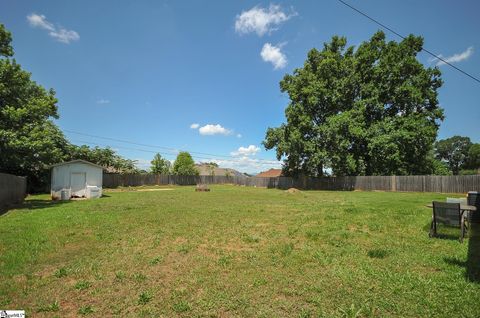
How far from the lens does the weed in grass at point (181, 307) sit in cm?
405

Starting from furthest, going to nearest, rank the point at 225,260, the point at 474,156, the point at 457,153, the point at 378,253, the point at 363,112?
the point at 457,153, the point at 474,156, the point at 363,112, the point at 378,253, the point at 225,260

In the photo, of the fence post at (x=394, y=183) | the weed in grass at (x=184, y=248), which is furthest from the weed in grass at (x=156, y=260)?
the fence post at (x=394, y=183)

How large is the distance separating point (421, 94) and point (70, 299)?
39.0 meters

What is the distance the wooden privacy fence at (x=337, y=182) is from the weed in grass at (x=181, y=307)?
30347 mm

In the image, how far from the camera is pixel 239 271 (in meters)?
5.50

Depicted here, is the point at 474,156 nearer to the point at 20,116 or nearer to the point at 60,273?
the point at 20,116

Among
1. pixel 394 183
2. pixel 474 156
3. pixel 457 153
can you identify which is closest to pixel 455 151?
pixel 457 153

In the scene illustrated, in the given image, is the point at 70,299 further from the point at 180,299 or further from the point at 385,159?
the point at 385,159

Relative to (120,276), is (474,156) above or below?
above

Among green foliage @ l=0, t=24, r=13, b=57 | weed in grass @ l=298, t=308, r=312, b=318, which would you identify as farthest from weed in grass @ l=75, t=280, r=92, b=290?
green foliage @ l=0, t=24, r=13, b=57

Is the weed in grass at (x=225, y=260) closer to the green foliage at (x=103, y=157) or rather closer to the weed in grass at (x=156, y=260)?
the weed in grass at (x=156, y=260)

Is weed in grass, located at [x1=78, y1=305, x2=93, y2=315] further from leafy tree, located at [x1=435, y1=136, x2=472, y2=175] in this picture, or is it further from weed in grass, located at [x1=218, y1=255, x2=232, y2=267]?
leafy tree, located at [x1=435, y1=136, x2=472, y2=175]

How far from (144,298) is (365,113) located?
38705 mm

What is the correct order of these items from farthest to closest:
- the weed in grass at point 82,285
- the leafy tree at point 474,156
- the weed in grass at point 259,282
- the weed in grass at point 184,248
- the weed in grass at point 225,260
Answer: the leafy tree at point 474,156, the weed in grass at point 184,248, the weed in grass at point 225,260, the weed in grass at point 82,285, the weed in grass at point 259,282
